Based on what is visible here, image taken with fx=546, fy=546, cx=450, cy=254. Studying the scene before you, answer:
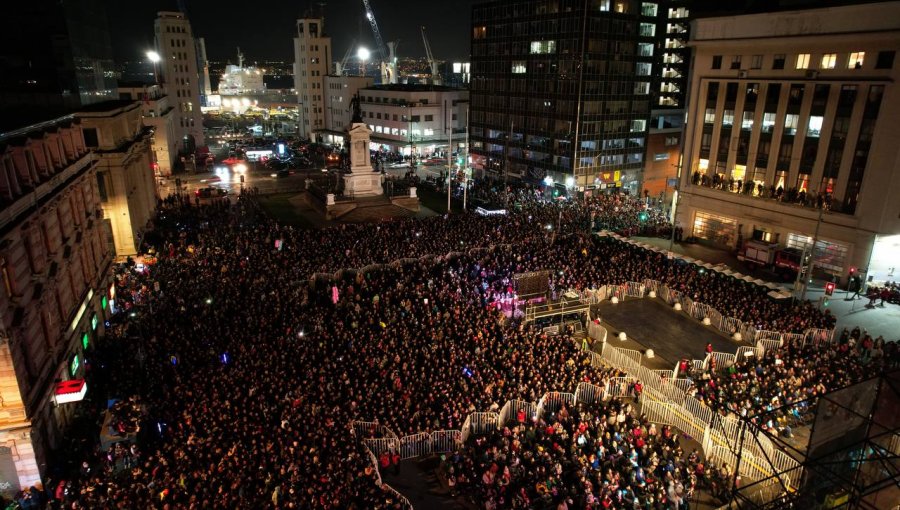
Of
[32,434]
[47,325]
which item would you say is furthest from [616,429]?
[47,325]

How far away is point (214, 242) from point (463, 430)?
2318cm

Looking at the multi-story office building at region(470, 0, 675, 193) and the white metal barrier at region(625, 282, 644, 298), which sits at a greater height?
the multi-story office building at region(470, 0, 675, 193)

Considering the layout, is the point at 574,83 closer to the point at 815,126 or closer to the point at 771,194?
the point at 771,194

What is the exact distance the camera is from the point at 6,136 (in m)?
19.4

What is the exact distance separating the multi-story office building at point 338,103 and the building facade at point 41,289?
257 feet

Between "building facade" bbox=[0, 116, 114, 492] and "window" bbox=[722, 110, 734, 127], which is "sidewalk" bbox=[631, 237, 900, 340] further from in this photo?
"building facade" bbox=[0, 116, 114, 492]

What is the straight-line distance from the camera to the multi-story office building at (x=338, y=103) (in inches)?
4119

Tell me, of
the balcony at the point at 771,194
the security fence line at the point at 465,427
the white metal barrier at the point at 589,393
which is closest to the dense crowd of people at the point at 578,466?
the security fence line at the point at 465,427

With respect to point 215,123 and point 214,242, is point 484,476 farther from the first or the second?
point 215,123

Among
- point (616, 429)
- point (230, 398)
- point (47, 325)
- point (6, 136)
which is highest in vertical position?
point (6, 136)

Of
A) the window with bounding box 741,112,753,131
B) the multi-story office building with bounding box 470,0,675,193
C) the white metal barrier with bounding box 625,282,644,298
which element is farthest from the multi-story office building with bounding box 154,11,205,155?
the window with bounding box 741,112,753,131

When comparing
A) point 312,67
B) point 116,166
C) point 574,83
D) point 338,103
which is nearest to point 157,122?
point 116,166

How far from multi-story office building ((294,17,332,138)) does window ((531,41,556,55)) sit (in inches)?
2214

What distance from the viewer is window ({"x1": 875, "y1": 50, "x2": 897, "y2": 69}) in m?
36.0
